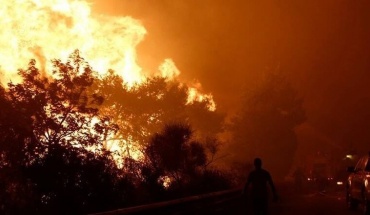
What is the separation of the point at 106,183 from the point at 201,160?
1210 centimetres

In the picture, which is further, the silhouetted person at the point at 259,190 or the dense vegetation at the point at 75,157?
the dense vegetation at the point at 75,157

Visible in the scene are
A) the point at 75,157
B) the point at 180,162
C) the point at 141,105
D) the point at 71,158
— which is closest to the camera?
the point at 71,158

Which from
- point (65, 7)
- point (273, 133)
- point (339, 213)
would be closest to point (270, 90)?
point (273, 133)

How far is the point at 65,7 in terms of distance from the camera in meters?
41.7

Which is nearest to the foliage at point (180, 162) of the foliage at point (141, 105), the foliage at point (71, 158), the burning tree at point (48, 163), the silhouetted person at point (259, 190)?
the foliage at point (71, 158)

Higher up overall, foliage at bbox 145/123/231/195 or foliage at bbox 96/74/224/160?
foliage at bbox 96/74/224/160

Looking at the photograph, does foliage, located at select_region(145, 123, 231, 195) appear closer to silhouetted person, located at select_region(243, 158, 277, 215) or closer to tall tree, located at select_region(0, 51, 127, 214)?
tall tree, located at select_region(0, 51, 127, 214)

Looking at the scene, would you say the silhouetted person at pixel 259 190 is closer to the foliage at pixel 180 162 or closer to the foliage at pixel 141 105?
the foliage at pixel 180 162

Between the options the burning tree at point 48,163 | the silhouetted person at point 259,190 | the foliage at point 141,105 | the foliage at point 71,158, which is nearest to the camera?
the silhouetted person at point 259,190

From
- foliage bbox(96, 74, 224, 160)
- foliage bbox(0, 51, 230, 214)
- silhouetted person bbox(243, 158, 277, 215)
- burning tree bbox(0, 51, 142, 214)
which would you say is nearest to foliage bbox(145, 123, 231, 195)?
foliage bbox(0, 51, 230, 214)

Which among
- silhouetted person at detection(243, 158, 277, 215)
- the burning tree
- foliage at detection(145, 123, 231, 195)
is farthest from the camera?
foliage at detection(145, 123, 231, 195)

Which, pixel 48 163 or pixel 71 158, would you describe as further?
pixel 71 158

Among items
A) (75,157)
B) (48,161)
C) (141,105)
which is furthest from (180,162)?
(141,105)

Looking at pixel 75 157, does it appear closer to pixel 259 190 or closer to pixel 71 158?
pixel 71 158
